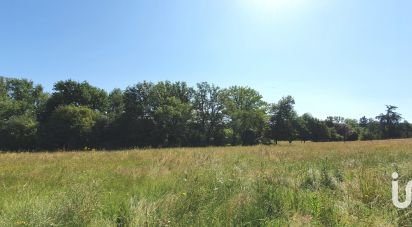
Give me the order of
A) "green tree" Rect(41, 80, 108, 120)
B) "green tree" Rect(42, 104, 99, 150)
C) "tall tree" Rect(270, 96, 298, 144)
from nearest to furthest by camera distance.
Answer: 1. "green tree" Rect(42, 104, 99, 150)
2. "green tree" Rect(41, 80, 108, 120)
3. "tall tree" Rect(270, 96, 298, 144)

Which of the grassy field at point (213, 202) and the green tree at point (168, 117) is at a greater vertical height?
the green tree at point (168, 117)

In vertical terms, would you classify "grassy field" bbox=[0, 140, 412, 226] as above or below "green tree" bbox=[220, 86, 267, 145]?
below

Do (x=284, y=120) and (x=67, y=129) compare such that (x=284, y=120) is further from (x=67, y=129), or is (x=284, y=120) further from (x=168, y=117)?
(x=67, y=129)

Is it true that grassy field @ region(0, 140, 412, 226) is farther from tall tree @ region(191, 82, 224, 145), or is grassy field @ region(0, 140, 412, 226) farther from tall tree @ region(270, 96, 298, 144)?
tall tree @ region(270, 96, 298, 144)

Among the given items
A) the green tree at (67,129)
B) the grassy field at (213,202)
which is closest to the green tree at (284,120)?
the green tree at (67,129)

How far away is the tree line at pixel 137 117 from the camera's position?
52741 millimetres

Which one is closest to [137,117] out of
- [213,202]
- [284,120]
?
[284,120]

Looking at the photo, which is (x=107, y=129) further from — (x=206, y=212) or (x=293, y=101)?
(x=206, y=212)

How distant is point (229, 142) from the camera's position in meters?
63.6

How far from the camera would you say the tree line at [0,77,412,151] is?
5274 cm

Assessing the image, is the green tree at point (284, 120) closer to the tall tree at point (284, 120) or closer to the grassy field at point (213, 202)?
the tall tree at point (284, 120)

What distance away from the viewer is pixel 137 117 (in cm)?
5928

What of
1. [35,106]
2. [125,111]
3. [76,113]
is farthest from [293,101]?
[35,106]

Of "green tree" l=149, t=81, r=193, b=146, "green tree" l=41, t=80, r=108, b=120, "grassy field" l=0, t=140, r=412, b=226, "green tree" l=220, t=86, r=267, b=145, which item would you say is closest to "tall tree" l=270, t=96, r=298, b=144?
"green tree" l=220, t=86, r=267, b=145
